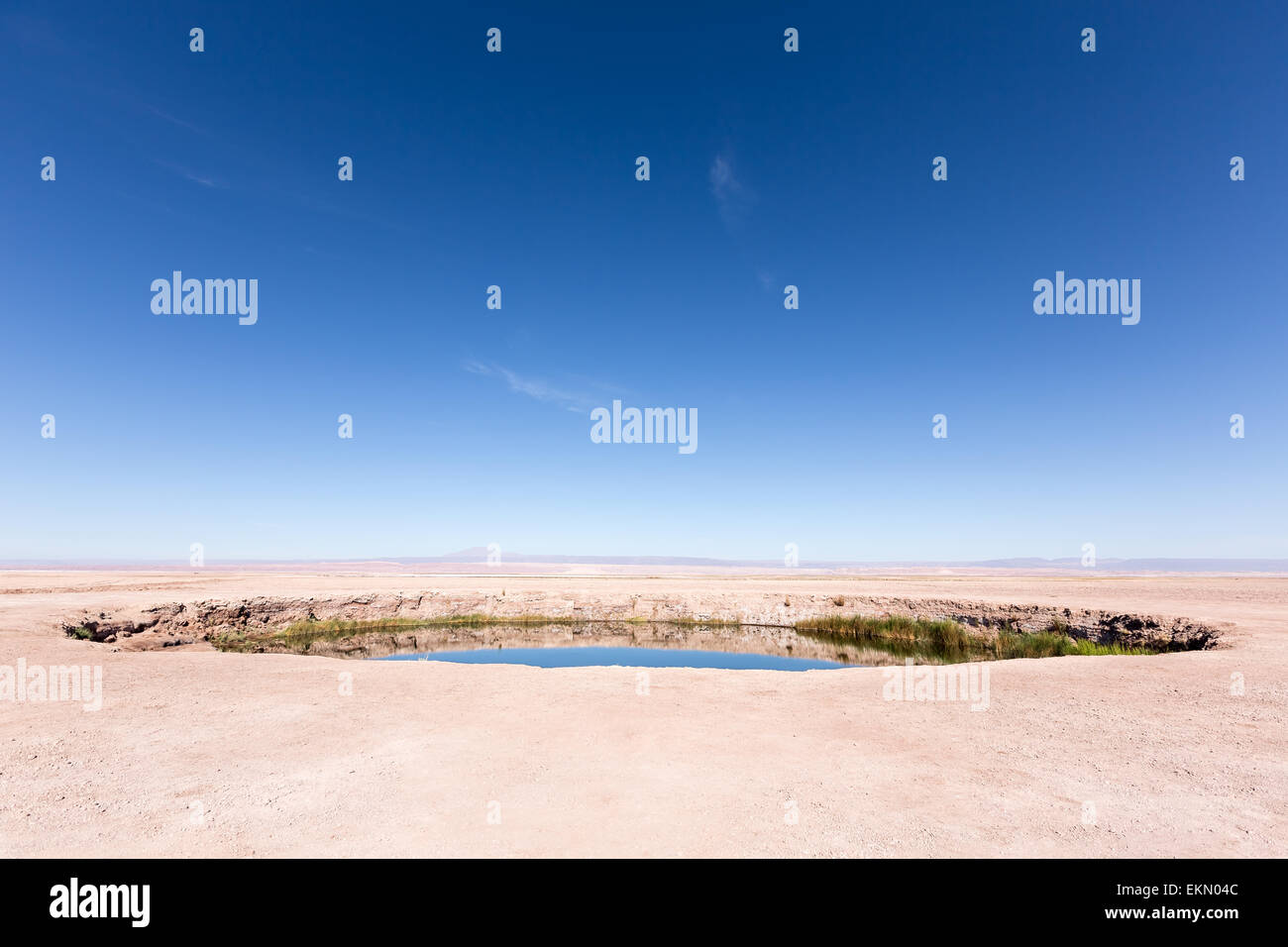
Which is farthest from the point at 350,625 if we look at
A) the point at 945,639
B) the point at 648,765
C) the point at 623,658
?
the point at 945,639

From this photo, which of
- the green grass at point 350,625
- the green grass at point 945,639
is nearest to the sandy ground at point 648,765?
the green grass at point 945,639

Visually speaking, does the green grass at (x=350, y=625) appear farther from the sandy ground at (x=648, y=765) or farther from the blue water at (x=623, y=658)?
the sandy ground at (x=648, y=765)

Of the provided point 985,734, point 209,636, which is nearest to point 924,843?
point 985,734

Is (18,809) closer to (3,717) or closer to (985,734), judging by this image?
(3,717)

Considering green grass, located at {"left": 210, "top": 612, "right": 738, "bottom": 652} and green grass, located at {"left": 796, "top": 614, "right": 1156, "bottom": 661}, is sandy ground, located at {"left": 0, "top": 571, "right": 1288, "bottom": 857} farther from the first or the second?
green grass, located at {"left": 210, "top": 612, "right": 738, "bottom": 652}
